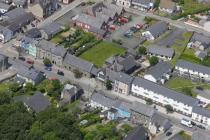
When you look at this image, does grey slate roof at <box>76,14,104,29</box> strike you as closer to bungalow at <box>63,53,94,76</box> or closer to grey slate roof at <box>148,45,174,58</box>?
grey slate roof at <box>148,45,174,58</box>

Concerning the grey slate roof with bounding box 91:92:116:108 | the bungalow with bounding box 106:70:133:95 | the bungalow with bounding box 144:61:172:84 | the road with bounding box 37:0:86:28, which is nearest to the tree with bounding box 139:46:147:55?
the bungalow with bounding box 144:61:172:84

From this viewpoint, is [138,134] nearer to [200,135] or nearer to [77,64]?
[200,135]

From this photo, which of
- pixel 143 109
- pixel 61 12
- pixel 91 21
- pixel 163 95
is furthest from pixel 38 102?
pixel 61 12

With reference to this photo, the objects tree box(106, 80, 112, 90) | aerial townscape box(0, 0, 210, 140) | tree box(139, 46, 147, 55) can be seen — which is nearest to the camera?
aerial townscape box(0, 0, 210, 140)

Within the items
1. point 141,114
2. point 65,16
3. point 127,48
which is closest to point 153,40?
point 127,48

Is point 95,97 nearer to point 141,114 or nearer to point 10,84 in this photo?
point 141,114

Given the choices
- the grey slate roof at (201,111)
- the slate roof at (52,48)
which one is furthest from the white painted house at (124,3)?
the grey slate roof at (201,111)
